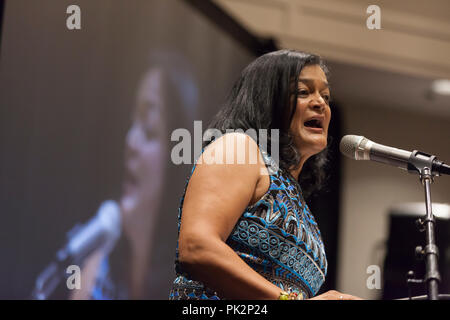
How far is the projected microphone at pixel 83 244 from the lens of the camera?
2.31m

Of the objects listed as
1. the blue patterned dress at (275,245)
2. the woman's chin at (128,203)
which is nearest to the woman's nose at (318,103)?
the blue patterned dress at (275,245)

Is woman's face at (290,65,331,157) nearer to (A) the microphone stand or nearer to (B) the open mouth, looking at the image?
(B) the open mouth

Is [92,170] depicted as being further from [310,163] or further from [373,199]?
[373,199]

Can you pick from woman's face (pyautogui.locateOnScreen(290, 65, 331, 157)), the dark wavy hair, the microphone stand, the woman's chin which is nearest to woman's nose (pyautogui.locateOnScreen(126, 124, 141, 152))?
the woman's chin

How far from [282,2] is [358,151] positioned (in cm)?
312

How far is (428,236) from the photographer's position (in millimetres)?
1260

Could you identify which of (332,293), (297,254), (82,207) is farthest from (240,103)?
(82,207)

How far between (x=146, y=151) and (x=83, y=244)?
2.07ft

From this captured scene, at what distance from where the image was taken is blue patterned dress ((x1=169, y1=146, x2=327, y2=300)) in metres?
1.31

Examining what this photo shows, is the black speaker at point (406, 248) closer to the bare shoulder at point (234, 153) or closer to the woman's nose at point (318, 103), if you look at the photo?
the woman's nose at point (318, 103)

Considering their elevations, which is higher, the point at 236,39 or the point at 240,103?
the point at 236,39

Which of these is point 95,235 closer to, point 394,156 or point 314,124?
point 314,124

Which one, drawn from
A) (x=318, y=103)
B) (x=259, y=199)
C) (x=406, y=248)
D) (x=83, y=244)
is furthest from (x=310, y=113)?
(x=406, y=248)
